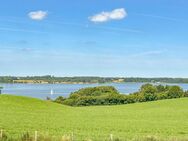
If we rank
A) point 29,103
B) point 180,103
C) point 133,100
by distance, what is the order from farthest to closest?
point 133,100 < point 180,103 < point 29,103

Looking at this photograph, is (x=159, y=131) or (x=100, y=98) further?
(x=100, y=98)

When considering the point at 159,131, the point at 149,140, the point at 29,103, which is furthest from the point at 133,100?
the point at 149,140

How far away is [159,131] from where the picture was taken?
31719 mm

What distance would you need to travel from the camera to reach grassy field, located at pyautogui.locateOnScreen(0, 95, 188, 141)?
29736 millimetres

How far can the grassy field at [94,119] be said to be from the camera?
2974cm

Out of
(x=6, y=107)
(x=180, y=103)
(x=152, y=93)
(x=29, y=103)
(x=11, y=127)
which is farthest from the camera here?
(x=152, y=93)

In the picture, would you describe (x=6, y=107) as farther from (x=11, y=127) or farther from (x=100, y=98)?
(x=100, y=98)

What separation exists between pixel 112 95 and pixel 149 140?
84149 mm

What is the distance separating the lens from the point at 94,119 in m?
43.3

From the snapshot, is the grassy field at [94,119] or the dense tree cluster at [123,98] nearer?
the grassy field at [94,119]

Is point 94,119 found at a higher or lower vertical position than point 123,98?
lower

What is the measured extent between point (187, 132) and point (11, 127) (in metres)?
12.1

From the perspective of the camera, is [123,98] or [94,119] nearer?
[94,119]

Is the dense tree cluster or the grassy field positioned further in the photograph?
the dense tree cluster
